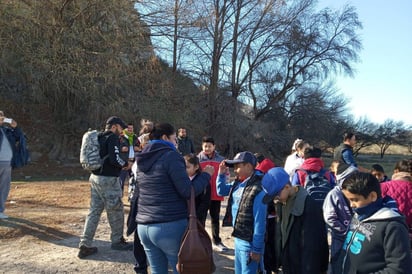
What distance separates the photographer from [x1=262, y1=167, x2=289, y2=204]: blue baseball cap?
10.3 ft

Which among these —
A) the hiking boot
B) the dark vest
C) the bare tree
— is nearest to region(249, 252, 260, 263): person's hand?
the dark vest

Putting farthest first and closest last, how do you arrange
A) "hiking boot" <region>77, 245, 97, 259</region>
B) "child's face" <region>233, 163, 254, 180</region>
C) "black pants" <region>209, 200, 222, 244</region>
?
1. "black pants" <region>209, 200, 222, 244</region>
2. "hiking boot" <region>77, 245, 97, 259</region>
3. "child's face" <region>233, 163, 254, 180</region>

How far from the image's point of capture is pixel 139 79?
1698cm

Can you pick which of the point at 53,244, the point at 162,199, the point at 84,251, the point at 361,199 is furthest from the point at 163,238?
the point at 53,244

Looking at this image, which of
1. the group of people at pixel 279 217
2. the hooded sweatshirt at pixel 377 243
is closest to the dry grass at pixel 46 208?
the group of people at pixel 279 217

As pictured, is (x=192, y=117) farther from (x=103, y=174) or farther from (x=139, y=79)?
(x=103, y=174)

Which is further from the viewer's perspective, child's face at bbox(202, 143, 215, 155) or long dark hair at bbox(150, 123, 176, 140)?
child's face at bbox(202, 143, 215, 155)

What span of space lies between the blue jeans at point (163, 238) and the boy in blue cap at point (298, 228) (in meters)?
0.77

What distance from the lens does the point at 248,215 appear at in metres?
3.35

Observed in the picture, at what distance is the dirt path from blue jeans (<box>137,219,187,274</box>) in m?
1.72

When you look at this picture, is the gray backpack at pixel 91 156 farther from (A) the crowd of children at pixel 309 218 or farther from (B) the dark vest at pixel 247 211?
(B) the dark vest at pixel 247 211

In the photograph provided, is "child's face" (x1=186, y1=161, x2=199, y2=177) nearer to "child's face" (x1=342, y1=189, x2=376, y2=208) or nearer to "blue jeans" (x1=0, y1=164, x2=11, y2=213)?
"child's face" (x1=342, y1=189, x2=376, y2=208)

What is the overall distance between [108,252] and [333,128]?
26356mm

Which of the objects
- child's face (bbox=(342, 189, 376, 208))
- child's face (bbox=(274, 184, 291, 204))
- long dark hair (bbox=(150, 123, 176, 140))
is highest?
long dark hair (bbox=(150, 123, 176, 140))
